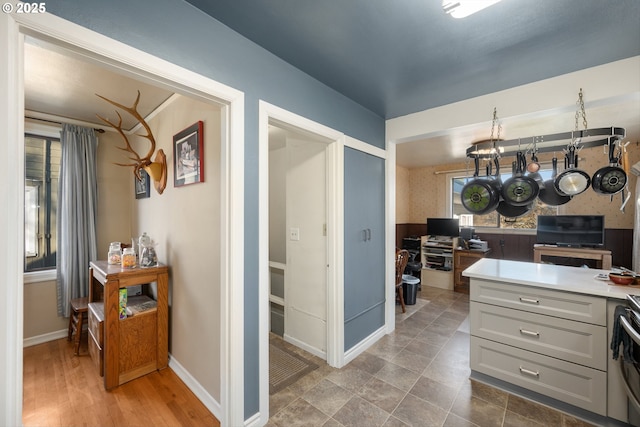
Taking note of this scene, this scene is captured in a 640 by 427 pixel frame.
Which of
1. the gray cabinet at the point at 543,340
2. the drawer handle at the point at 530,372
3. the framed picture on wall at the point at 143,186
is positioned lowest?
the drawer handle at the point at 530,372

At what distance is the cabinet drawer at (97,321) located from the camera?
7.00 feet

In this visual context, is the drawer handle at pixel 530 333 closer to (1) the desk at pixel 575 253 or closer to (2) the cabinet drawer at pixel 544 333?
(2) the cabinet drawer at pixel 544 333

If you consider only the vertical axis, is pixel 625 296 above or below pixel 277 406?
above

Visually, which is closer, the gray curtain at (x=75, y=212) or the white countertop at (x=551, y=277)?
the white countertop at (x=551, y=277)

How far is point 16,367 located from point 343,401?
1.80m

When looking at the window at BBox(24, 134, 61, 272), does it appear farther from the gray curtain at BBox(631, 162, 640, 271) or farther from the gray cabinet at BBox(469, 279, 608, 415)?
the gray curtain at BBox(631, 162, 640, 271)

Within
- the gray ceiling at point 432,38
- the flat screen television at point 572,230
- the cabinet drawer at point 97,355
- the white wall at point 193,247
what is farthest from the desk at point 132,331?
the flat screen television at point 572,230

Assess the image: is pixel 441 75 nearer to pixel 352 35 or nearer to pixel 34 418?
pixel 352 35

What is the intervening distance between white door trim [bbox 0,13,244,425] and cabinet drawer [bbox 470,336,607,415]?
186 centimetres

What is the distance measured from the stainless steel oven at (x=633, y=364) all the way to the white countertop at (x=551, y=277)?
0.48ft

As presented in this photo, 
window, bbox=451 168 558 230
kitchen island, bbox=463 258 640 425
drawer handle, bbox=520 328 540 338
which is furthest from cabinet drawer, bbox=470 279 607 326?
window, bbox=451 168 558 230

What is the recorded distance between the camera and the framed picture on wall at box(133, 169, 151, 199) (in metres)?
2.82

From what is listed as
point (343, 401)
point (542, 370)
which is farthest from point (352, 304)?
point (542, 370)

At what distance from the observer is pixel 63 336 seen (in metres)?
2.94
